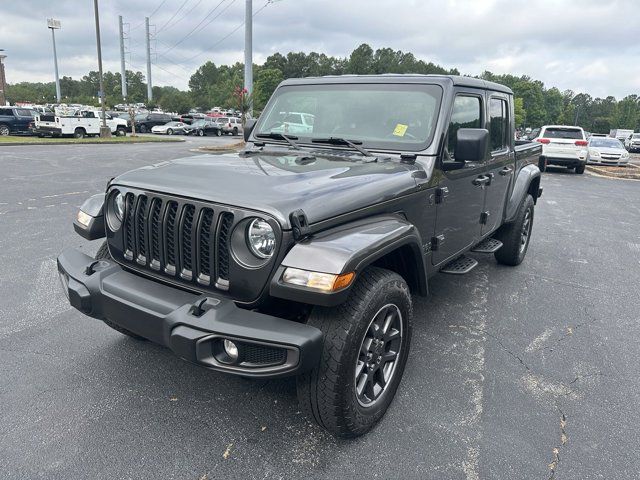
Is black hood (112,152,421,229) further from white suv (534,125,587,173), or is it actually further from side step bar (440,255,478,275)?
white suv (534,125,587,173)

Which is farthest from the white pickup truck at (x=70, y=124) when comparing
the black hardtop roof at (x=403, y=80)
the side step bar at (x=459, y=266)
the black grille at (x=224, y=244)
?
the black grille at (x=224, y=244)

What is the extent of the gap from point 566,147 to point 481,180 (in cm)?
1468

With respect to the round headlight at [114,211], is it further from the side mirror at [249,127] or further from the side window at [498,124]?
the side window at [498,124]

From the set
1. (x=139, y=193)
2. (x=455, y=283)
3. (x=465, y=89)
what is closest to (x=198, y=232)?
(x=139, y=193)

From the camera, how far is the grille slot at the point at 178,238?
2.43m

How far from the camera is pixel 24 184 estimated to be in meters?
10.4

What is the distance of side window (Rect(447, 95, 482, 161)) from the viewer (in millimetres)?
3588

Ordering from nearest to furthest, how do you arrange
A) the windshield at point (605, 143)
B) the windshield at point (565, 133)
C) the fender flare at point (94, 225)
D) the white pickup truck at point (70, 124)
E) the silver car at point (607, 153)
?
the fender flare at point (94, 225)
the windshield at point (565, 133)
the silver car at point (607, 153)
the windshield at point (605, 143)
the white pickup truck at point (70, 124)

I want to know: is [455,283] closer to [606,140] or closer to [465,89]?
[465,89]

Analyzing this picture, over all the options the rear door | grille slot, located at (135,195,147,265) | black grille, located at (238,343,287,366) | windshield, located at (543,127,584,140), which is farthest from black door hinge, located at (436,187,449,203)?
windshield, located at (543,127,584,140)

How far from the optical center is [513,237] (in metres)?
5.61

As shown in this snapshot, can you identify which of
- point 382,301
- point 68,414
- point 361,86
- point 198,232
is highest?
point 361,86

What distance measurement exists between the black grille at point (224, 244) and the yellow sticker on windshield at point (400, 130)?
1.68 m

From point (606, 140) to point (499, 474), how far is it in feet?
74.0
